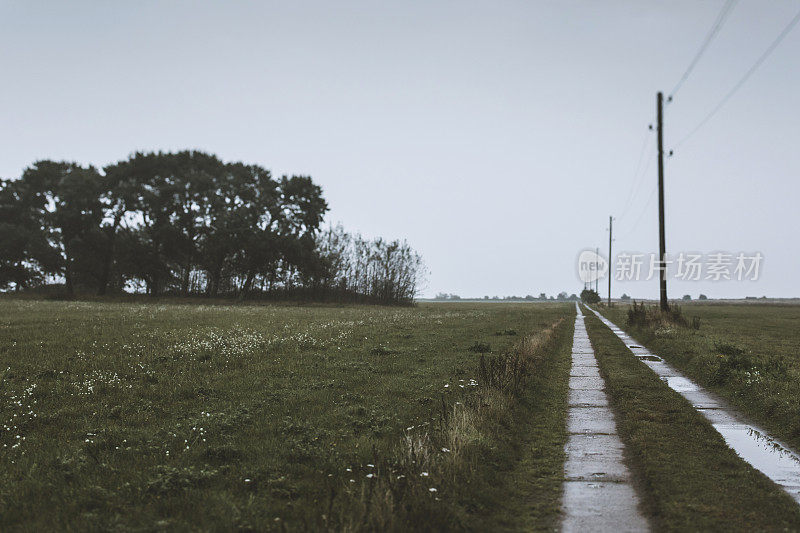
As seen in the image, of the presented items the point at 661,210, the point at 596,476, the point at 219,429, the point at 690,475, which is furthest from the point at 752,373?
the point at 661,210

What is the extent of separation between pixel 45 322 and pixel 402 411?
71.5ft

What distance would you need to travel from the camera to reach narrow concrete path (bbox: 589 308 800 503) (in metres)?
6.78

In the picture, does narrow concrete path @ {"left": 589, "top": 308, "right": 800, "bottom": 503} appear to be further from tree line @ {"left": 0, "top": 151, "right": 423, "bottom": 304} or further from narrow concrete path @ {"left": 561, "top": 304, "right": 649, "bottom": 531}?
tree line @ {"left": 0, "top": 151, "right": 423, "bottom": 304}

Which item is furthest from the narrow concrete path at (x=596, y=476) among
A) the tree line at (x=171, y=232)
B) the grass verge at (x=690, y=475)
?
the tree line at (x=171, y=232)

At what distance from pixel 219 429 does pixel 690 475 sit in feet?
22.6

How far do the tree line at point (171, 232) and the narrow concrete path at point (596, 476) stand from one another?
55.8 m

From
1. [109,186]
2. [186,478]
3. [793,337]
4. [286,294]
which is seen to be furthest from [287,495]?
[109,186]

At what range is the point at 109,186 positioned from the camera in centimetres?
6525

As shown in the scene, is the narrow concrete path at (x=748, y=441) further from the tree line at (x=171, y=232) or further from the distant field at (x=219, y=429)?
the tree line at (x=171, y=232)

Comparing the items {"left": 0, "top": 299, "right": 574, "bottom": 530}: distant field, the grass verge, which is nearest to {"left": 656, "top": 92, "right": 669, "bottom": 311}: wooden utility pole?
{"left": 0, "top": 299, "right": 574, "bottom": 530}: distant field

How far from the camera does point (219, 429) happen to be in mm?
8281

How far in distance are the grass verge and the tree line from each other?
5637cm

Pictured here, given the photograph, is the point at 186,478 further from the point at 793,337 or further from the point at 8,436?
the point at 793,337

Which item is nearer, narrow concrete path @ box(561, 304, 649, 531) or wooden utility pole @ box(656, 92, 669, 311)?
narrow concrete path @ box(561, 304, 649, 531)
